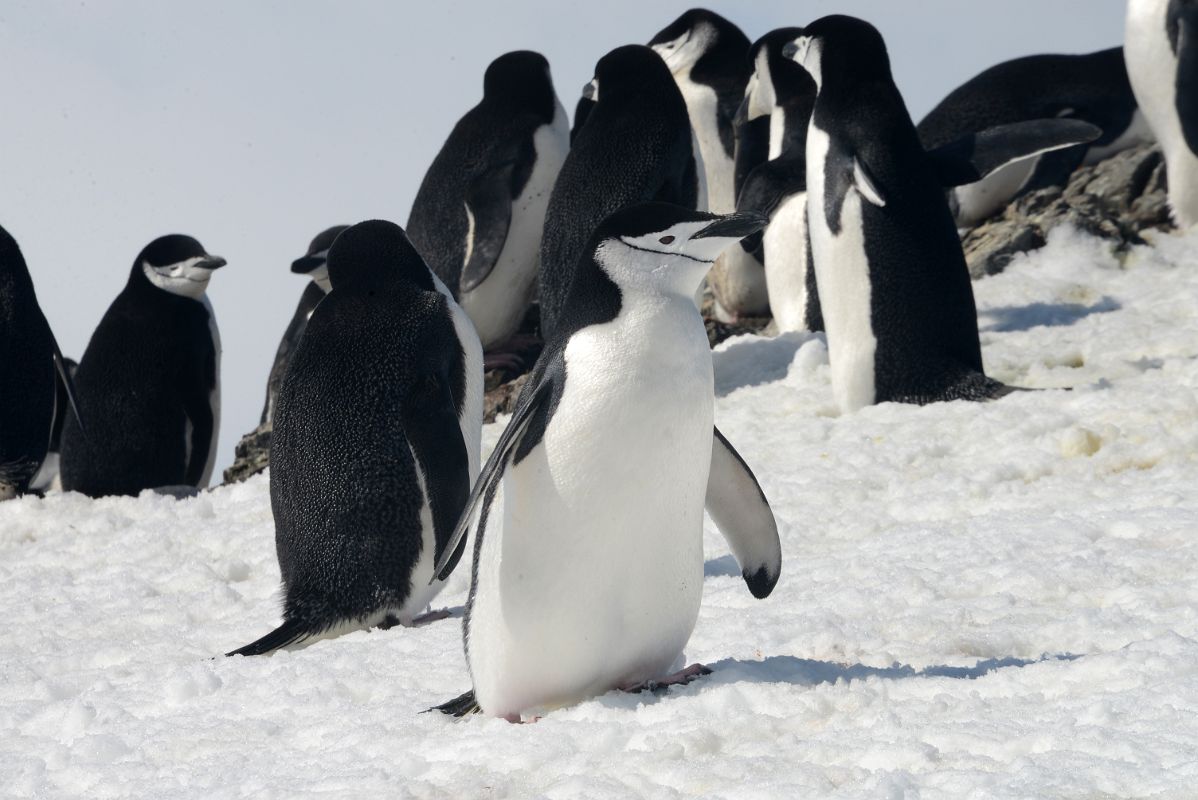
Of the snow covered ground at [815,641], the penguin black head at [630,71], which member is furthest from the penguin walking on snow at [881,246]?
the penguin black head at [630,71]

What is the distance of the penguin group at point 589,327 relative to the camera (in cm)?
302

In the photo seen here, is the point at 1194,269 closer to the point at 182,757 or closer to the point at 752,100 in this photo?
the point at 752,100

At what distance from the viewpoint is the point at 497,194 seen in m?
8.02

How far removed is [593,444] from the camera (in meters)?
2.98

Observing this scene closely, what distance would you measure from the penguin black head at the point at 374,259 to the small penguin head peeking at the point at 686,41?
5308 mm

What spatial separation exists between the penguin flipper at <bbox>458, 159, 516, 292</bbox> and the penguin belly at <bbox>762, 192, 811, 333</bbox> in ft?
4.47

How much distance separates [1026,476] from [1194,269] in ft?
9.99

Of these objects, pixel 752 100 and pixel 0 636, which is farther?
pixel 752 100

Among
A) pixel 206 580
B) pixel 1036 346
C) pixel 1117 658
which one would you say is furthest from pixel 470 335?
pixel 1036 346

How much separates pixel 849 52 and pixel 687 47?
341 cm

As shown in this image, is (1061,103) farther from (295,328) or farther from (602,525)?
(602,525)

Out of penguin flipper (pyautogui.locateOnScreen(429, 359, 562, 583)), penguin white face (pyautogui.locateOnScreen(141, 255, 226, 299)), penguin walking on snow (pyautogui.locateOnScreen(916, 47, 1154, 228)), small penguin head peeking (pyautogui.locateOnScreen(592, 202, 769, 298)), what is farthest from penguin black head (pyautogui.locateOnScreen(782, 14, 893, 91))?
penguin flipper (pyautogui.locateOnScreen(429, 359, 562, 583))

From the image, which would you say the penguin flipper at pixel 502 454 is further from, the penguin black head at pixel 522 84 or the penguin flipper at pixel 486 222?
the penguin black head at pixel 522 84

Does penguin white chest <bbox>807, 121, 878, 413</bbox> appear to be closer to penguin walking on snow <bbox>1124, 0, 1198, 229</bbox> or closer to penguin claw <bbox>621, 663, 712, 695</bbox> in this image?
penguin walking on snow <bbox>1124, 0, 1198, 229</bbox>
